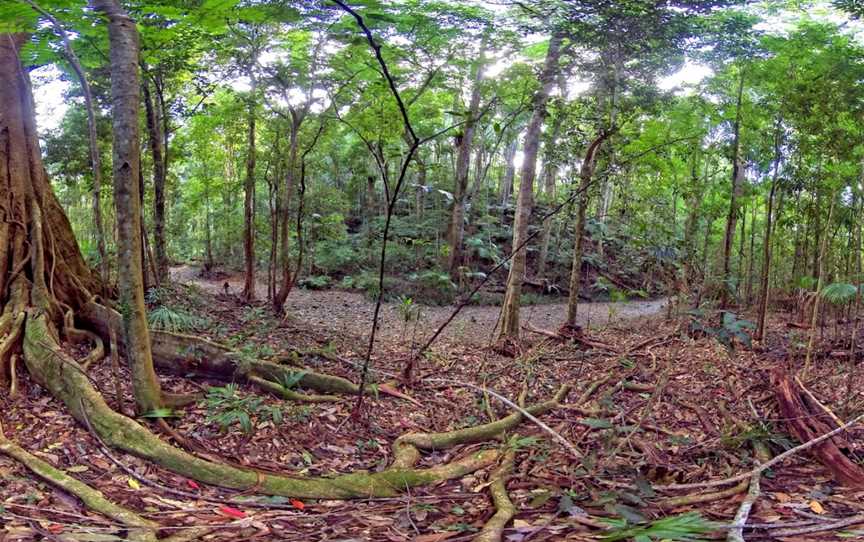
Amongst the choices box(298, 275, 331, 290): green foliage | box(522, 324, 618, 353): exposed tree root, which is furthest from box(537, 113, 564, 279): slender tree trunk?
box(298, 275, 331, 290): green foliage

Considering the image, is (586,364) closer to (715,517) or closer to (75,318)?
(715,517)

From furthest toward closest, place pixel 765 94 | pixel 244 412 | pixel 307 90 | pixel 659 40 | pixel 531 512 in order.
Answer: pixel 765 94, pixel 307 90, pixel 659 40, pixel 244 412, pixel 531 512

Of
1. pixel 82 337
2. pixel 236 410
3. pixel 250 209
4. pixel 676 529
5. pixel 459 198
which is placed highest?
pixel 459 198

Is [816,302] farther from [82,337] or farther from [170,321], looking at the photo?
[82,337]

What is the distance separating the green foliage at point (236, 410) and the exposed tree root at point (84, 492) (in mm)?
1301

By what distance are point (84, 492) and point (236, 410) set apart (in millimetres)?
1586

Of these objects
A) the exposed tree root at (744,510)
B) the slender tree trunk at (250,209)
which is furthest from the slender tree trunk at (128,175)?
the slender tree trunk at (250,209)

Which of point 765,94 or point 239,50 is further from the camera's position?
point 765,94

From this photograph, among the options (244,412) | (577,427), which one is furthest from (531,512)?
(244,412)

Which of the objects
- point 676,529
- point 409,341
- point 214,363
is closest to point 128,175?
point 214,363

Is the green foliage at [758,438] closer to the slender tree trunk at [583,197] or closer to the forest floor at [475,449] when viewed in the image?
the forest floor at [475,449]

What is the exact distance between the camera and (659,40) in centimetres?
710

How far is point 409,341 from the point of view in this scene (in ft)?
33.2

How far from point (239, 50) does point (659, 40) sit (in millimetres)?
6979
